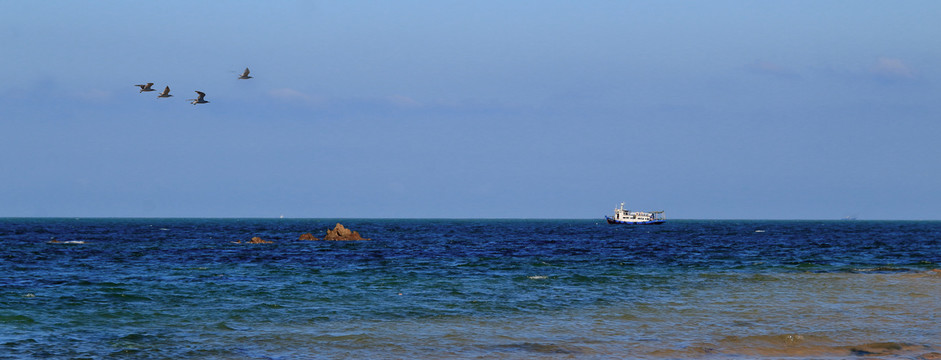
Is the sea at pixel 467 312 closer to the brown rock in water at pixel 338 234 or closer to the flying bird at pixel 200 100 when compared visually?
the flying bird at pixel 200 100

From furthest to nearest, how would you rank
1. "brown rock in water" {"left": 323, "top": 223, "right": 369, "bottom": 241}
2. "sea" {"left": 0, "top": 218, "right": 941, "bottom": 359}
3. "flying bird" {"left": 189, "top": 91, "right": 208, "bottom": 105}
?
"brown rock in water" {"left": 323, "top": 223, "right": 369, "bottom": 241} → "flying bird" {"left": 189, "top": 91, "right": 208, "bottom": 105} → "sea" {"left": 0, "top": 218, "right": 941, "bottom": 359}

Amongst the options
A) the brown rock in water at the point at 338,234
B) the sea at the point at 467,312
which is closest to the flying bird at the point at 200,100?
the sea at the point at 467,312

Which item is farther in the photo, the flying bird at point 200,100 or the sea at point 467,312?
the flying bird at point 200,100

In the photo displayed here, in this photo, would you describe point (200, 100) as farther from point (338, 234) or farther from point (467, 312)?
point (338, 234)

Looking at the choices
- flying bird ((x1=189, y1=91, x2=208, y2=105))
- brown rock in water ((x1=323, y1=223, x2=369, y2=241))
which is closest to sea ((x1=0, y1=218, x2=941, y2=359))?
flying bird ((x1=189, y1=91, x2=208, y2=105))

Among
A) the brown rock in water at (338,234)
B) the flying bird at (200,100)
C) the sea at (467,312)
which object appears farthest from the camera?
the brown rock in water at (338,234)

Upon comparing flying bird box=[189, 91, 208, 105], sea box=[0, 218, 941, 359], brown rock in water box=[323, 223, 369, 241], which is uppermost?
flying bird box=[189, 91, 208, 105]

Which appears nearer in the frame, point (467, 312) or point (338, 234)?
point (467, 312)

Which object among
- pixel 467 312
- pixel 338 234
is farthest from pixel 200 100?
pixel 338 234

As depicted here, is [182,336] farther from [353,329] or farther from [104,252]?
[104,252]

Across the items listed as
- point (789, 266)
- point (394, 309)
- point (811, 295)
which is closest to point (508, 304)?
point (394, 309)

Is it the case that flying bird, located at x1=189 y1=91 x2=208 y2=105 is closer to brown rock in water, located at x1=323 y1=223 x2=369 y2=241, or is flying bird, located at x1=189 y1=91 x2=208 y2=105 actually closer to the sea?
the sea

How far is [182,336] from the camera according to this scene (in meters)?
22.5

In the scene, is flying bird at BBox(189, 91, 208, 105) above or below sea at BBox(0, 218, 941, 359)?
above
